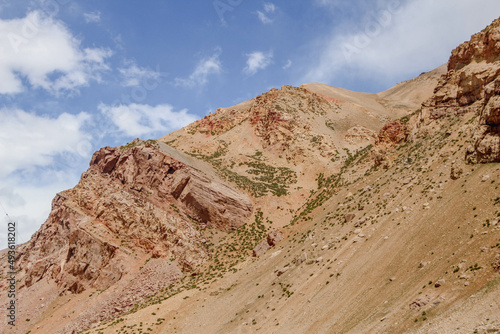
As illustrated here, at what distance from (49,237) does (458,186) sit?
142 feet

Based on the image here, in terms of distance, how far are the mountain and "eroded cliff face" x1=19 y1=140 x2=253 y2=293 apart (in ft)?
0.57

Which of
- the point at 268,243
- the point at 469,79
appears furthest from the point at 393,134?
the point at 268,243

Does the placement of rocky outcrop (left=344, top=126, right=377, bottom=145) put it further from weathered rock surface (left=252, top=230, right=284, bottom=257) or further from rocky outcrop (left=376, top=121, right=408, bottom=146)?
weathered rock surface (left=252, top=230, right=284, bottom=257)

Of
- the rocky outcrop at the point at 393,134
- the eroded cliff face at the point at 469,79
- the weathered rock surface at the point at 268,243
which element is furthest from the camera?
the rocky outcrop at the point at 393,134

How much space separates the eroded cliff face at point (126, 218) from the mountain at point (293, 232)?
17 cm

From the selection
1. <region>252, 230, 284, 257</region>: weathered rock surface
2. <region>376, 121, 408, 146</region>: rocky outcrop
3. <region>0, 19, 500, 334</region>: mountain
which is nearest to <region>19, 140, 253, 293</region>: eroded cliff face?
<region>0, 19, 500, 334</region>: mountain

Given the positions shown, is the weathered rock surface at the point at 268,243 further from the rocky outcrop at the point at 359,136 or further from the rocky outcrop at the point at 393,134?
the rocky outcrop at the point at 359,136

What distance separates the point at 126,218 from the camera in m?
39.2

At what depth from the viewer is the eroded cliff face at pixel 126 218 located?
121ft

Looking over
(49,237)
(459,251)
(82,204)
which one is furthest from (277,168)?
(459,251)

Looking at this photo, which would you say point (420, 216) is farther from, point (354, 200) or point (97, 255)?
point (97, 255)

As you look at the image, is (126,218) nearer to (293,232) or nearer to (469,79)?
(293,232)

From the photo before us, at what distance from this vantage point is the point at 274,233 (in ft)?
119

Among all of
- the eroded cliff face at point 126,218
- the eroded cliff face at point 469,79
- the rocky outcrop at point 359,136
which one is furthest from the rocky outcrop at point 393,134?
the eroded cliff face at point 126,218
